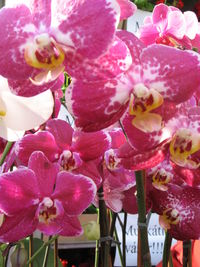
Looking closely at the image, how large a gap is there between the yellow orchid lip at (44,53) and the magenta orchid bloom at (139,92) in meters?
0.03

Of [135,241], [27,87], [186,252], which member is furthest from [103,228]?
[135,241]

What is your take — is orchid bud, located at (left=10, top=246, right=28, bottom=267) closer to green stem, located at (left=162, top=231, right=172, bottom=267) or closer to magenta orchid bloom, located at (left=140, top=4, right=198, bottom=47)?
green stem, located at (left=162, top=231, right=172, bottom=267)

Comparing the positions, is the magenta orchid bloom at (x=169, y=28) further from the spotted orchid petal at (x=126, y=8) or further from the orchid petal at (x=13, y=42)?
the orchid petal at (x=13, y=42)

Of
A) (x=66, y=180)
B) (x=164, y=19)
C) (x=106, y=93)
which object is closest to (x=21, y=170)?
(x=66, y=180)

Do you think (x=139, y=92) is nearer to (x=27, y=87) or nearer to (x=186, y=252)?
(x=27, y=87)

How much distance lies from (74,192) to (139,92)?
0.56 ft

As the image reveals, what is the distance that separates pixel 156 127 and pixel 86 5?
0.40ft

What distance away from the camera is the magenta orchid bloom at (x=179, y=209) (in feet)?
1.86

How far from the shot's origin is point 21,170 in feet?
1.77

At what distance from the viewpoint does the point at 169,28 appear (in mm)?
617

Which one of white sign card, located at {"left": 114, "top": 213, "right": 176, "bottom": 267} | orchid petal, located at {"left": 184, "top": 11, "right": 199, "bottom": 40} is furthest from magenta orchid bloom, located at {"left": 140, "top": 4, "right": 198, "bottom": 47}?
white sign card, located at {"left": 114, "top": 213, "right": 176, "bottom": 267}

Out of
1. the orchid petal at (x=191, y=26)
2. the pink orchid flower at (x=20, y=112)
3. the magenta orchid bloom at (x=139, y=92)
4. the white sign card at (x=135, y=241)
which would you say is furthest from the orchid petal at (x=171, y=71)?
the white sign card at (x=135, y=241)

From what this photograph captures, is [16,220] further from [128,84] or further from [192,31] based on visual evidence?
[192,31]

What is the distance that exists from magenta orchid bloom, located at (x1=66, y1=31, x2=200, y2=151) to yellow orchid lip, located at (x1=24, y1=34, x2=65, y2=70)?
25mm
